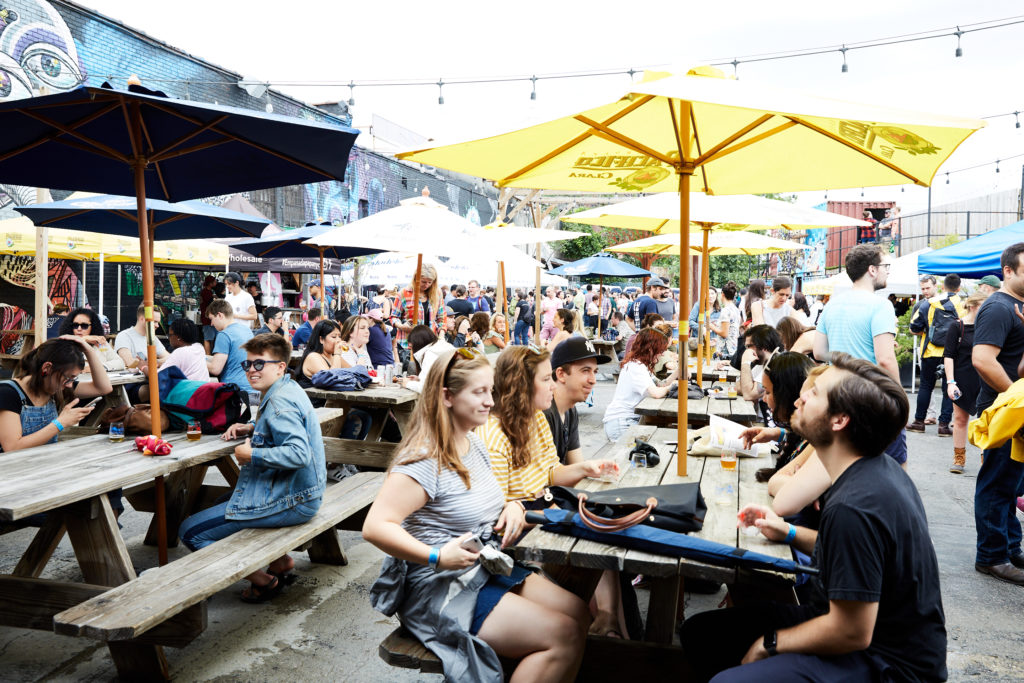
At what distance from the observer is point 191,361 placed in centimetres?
639

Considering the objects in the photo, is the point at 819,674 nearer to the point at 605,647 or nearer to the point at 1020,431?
the point at 605,647

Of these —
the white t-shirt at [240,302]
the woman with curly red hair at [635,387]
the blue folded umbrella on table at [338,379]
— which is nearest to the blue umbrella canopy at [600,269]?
the white t-shirt at [240,302]

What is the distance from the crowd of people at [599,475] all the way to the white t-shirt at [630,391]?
0.01 m

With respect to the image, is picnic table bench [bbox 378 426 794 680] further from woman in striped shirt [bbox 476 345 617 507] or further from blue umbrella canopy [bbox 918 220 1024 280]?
blue umbrella canopy [bbox 918 220 1024 280]

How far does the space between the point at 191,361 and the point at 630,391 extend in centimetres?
386

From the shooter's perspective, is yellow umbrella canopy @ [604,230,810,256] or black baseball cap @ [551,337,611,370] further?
yellow umbrella canopy @ [604,230,810,256]

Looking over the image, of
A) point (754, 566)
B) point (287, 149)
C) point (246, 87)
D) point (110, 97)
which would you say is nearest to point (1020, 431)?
point (754, 566)

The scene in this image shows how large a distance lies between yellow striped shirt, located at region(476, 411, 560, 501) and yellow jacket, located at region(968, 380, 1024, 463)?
270 cm

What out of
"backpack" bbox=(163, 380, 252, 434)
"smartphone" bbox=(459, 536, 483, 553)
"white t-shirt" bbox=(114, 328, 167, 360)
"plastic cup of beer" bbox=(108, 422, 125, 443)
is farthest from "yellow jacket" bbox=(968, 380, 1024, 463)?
"white t-shirt" bbox=(114, 328, 167, 360)

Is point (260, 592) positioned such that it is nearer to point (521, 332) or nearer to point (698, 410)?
point (698, 410)

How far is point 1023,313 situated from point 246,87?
16790 mm

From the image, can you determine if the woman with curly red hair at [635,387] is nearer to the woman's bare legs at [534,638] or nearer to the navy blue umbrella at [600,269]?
the woman's bare legs at [534,638]

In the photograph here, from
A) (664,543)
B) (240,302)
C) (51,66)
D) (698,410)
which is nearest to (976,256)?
(698,410)

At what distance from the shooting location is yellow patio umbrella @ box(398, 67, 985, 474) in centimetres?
Answer: 274
